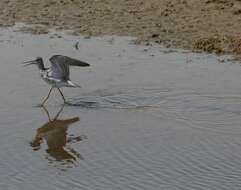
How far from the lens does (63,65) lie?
11.1m

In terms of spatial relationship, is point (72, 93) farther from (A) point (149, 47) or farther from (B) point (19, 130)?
(A) point (149, 47)

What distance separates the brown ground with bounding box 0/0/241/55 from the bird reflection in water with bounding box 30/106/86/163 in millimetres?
3868

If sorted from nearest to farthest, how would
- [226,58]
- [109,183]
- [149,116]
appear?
1. [109,183]
2. [149,116]
3. [226,58]

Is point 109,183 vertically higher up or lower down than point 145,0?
lower down

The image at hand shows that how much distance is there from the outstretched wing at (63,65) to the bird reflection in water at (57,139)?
0.63m

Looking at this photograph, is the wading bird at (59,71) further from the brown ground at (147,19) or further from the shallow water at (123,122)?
the brown ground at (147,19)

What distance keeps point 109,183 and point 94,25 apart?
728cm

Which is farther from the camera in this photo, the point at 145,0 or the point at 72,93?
the point at 145,0

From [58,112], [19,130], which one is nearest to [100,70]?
[58,112]

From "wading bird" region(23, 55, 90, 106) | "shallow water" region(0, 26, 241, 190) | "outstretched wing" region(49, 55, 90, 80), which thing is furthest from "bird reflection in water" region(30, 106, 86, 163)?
"outstretched wing" region(49, 55, 90, 80)

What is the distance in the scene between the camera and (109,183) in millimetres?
7934

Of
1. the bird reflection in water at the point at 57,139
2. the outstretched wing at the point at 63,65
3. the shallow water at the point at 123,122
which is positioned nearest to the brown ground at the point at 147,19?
the shallow water at the point at 123,122

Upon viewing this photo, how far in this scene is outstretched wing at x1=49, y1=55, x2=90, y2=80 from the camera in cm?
1102

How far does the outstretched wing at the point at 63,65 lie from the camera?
11016 millimetres
